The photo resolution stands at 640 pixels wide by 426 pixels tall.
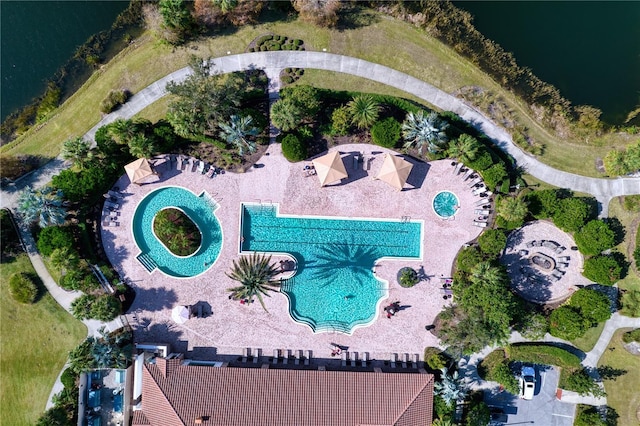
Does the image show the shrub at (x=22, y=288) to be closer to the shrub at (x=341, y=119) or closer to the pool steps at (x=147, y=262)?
the pool steps at (x=147, y=262)

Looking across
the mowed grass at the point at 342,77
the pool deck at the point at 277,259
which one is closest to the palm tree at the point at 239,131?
the pool deck at the point at 277,259

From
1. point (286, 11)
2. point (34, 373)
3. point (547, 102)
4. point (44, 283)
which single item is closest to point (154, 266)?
point (44, 283)

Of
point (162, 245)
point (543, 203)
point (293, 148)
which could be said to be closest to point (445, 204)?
point (543, 203)

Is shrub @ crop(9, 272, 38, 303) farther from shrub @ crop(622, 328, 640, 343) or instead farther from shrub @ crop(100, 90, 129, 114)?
shrub @ crop(622, 328, 640, 343)

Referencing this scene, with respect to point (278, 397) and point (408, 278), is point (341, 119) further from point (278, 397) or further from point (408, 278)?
point (278, 397)

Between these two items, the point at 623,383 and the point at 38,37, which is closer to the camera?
the point at 623,383

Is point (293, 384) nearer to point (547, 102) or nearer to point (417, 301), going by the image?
point (417, 301)
